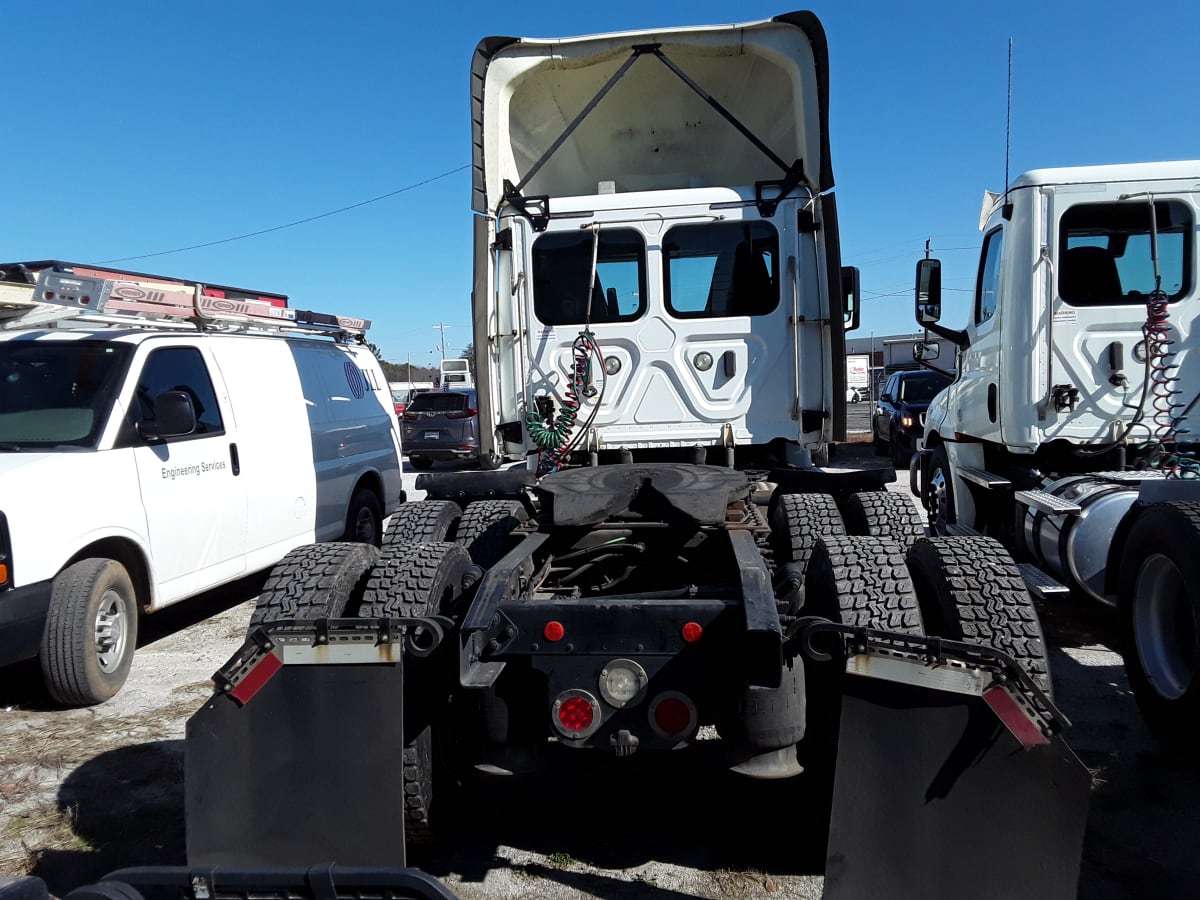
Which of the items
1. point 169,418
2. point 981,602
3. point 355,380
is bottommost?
point 981,602

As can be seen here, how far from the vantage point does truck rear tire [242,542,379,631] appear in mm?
3354

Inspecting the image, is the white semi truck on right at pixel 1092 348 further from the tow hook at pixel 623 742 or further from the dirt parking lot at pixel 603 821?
the tow hook at pixel 623 742

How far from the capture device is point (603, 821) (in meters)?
3.68

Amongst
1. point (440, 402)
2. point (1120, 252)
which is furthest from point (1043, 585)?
point (440, 402)

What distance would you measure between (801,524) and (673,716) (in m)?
1.90

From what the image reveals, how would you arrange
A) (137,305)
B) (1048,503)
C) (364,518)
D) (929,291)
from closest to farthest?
1. (1048,503)
2. (137,305)
3. (929,291)
4. (364,518)

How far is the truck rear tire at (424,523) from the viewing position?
5.15 meters

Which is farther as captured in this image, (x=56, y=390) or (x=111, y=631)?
(x=56, y=390)

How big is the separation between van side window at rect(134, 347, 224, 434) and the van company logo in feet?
7.90

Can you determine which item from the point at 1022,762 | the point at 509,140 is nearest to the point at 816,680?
the point at 1022,762

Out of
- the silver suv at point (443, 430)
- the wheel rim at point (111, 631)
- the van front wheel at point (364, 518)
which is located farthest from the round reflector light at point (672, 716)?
the silver suv at point (443, 430)

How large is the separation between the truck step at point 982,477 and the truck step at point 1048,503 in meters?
0.38

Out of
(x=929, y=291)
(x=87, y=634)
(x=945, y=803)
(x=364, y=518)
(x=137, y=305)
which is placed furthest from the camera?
(x=364, y=518)

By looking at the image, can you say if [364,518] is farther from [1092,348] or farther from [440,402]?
[440,402]
